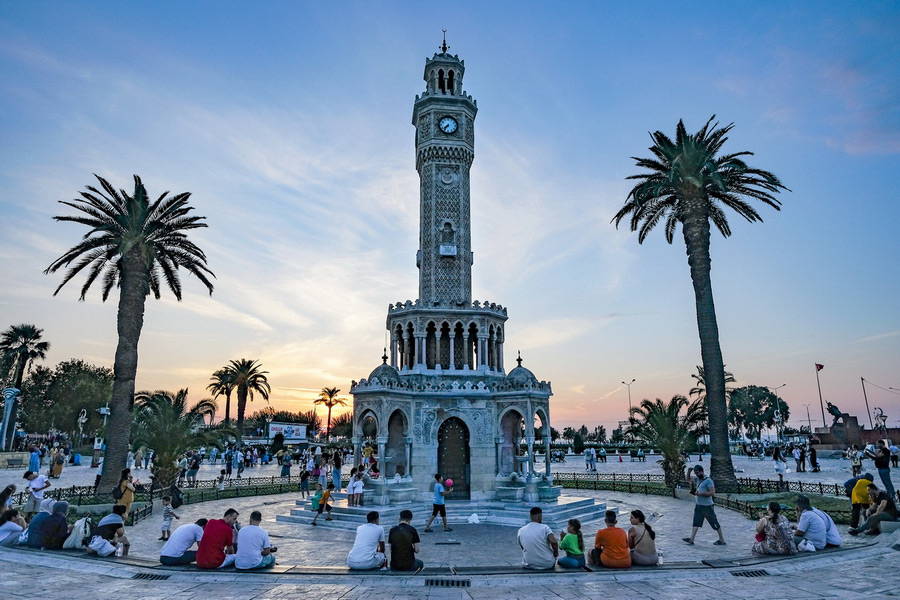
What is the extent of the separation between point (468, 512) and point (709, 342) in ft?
46.3

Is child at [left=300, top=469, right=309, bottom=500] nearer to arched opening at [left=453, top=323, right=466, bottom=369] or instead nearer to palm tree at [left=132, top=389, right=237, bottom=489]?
palm tree at [left=132, top=389, right=237, bottom=489]

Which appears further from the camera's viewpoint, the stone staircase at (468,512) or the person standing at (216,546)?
the stone staircase at (468,512)

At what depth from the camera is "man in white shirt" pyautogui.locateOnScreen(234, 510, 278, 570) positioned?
10.7 metres

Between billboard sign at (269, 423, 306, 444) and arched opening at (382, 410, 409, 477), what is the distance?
5624 centimetres

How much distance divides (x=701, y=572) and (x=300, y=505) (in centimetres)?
1746

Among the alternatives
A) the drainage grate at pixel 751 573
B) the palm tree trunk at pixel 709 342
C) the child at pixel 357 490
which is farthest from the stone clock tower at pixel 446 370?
the drainage grate at pixel 751 573

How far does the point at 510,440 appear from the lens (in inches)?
1053

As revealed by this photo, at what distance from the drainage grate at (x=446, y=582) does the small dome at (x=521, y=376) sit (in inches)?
611

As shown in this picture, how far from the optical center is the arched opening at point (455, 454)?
25234 mm

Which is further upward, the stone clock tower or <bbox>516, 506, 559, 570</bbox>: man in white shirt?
the stone clock tower

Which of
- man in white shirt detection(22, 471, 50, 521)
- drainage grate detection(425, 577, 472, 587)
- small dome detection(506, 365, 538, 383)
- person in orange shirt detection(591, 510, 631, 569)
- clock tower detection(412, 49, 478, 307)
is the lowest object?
drainage grate detection(425, 577, 472, 587)

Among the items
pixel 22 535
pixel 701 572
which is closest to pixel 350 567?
pixel 701 572

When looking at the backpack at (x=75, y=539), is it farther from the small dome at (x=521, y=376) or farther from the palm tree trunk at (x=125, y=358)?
the small dome at (x=521, y=376)

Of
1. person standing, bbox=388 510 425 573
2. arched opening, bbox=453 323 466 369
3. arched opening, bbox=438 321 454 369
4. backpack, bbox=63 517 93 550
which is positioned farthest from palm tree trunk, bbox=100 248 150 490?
person standing, bbox=388 510 425 573
